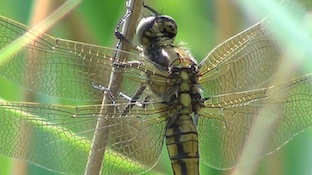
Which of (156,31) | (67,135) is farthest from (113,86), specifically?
(156,31)

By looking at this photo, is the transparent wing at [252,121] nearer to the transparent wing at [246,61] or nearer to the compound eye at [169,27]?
the transparent wing at [246,61]

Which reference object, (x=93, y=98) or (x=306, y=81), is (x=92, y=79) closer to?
(x=93, y=98)

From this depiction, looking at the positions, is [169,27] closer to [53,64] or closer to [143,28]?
[143,28]

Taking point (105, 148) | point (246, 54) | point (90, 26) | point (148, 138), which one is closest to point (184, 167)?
point (148, 138)

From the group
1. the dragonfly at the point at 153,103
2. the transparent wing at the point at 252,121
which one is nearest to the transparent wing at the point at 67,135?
the dragonfly at the point at 153,103

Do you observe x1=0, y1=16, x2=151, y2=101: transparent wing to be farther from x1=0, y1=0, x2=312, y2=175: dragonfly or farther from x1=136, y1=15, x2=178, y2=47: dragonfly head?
x1=136, y1=15, x2=178, y2=47: dragonfly head
